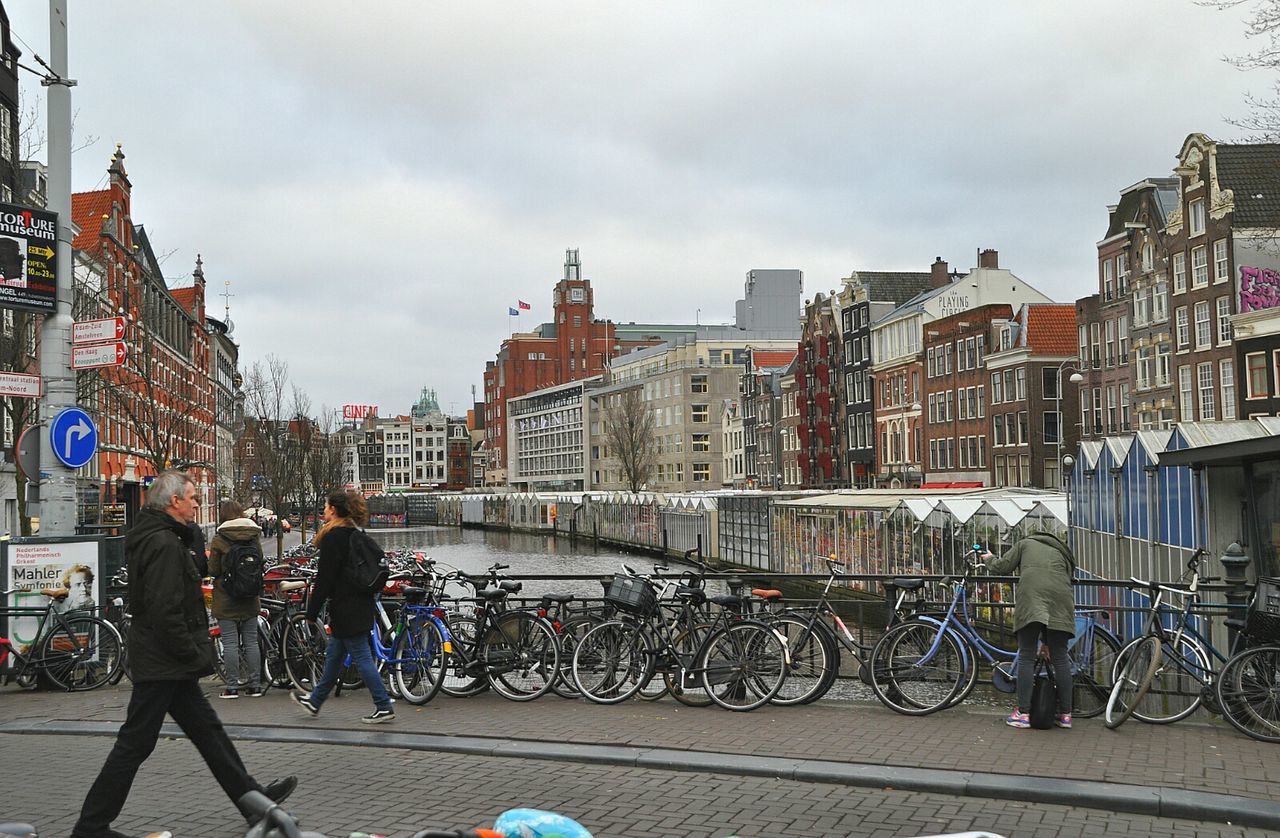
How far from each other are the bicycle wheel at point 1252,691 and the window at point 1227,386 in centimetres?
3781

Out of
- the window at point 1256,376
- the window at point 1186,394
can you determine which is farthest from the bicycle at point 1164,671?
the window at point 1186,394

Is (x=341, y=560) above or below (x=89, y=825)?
above

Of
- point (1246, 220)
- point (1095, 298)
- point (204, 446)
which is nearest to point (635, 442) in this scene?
point (204, 446)

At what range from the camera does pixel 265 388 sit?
49.1 metres

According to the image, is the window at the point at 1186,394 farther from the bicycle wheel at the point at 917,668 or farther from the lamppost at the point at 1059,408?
the bicycle wheel at the point at 917,668

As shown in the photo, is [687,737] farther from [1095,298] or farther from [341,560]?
[1095,298]

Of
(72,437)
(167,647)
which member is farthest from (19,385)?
(167,647)

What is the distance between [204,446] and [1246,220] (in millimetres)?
63668

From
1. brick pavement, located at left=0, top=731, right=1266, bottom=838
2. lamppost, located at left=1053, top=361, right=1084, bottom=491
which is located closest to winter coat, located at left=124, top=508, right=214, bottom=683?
brick pavement, located at left=0, top=731, right=1266, bottom=838

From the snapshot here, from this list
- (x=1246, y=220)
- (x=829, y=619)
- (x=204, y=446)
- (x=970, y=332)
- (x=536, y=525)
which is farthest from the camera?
(x=536, y=525)

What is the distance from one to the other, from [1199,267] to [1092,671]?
133 ft

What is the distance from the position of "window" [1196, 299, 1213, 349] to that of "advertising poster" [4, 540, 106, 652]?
41.9m

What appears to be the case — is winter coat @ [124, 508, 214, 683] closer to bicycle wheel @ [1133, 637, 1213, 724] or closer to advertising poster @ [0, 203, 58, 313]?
advertising poster @ [0, 203, 58, 313]

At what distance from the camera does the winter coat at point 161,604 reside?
6520mm
